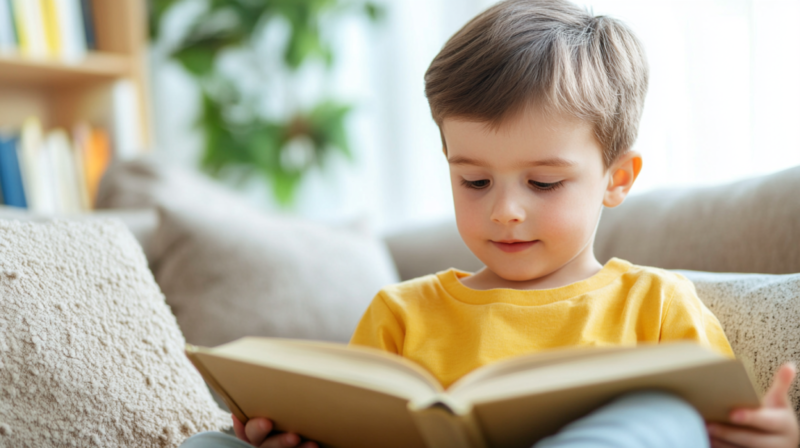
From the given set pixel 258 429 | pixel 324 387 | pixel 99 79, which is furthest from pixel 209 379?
pixel 99 79

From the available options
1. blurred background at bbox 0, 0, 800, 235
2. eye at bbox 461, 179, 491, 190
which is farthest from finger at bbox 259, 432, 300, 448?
blurred background at bbox 0, 0, 800, 235

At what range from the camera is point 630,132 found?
2.74ft

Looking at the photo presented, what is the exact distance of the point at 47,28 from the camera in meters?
2.11

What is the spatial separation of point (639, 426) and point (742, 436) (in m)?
0.15

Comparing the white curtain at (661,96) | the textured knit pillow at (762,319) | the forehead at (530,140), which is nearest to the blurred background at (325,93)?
the white curtain at (661,96)

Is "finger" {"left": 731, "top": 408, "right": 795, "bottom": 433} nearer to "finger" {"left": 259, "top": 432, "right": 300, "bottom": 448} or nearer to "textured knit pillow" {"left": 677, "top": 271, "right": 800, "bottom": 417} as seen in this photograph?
"textured knit pillow" {"left": 677, "top": 271, "right": 800, "bottom": 417}

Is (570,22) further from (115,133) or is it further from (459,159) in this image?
(115,133)

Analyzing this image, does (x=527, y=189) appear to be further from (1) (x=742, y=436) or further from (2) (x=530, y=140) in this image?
(1) (x=742, y=436)

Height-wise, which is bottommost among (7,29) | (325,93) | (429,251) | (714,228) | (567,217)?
(429,251)

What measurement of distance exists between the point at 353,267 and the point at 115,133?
1.25 metres

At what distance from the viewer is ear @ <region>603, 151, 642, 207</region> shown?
33.3 inches

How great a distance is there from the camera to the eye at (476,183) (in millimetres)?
804

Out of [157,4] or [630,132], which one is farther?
[157,4]

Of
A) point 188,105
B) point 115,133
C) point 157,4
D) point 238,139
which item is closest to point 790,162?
point 238,139
